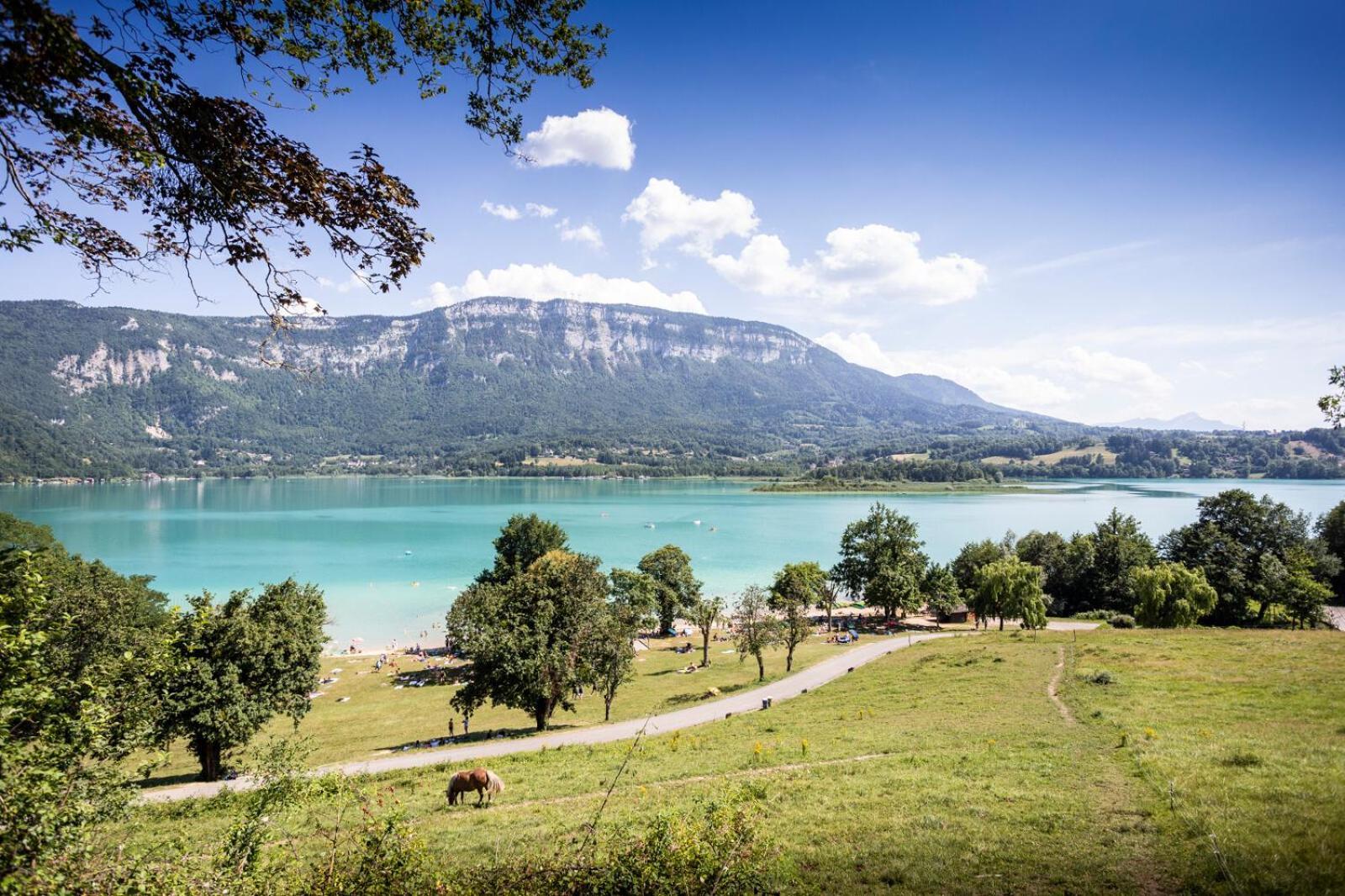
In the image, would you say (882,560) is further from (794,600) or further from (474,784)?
(474,784)

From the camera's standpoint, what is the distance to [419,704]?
3350 centimetres

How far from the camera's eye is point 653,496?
614 ft

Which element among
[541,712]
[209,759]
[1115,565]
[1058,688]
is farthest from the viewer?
[1115,565]

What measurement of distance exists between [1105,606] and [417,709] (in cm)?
5822

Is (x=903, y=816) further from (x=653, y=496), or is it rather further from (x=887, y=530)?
(x=653, y=496)

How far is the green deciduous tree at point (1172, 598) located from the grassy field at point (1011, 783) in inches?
564

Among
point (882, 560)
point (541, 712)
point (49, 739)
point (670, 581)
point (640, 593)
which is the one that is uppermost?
point (49, 739)

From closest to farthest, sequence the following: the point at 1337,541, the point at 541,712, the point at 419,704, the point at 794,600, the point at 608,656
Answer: the point at 541,712, the point at 608,656, the point at 419,704, the point at 794,600, the point at 1337,541

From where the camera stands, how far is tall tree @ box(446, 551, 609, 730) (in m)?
24.2

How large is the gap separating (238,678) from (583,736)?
1232 cm

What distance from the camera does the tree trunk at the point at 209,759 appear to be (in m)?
20.1

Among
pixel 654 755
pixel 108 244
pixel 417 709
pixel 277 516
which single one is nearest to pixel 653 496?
pixel 277 516

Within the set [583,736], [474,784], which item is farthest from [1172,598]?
[474,784]

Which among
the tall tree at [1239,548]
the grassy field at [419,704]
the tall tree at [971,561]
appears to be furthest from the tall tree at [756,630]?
the tall tree at [1239,548]
